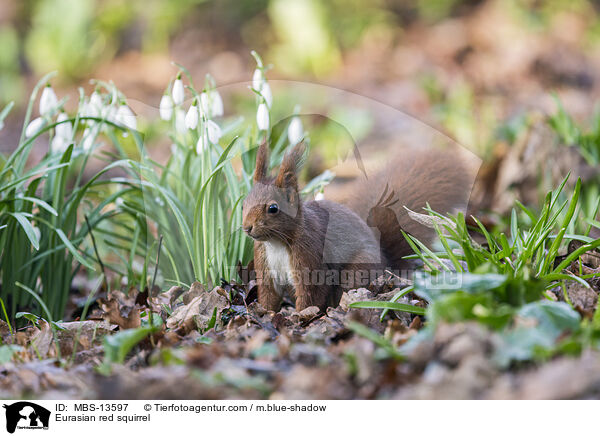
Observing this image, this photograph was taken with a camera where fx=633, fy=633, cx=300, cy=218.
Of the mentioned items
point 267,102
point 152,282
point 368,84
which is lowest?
point 152,282

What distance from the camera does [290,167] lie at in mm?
2443

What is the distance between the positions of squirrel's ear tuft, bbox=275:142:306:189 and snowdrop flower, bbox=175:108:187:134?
Answer: 80 cm

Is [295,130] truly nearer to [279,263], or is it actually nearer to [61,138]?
[279,263]

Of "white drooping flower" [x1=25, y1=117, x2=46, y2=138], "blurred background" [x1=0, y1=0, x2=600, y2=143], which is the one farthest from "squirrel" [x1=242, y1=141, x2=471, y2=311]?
"blurred background" [x1=0, y1=0, x2=600, y2=143]

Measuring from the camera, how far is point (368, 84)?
780 centimetres

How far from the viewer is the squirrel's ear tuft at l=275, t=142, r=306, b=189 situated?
2430 mm

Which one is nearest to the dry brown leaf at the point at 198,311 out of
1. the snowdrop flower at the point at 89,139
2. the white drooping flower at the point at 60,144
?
the snowdrop flower at the point at 89,139

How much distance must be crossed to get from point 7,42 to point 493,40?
6.44m

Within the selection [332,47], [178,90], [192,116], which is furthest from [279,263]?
[332,47]

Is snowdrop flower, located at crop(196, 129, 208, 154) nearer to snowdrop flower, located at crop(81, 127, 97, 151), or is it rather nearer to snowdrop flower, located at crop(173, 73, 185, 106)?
snowdrop flower, located at crop(173, 73, 185, 106)
